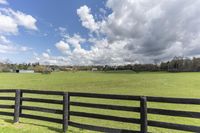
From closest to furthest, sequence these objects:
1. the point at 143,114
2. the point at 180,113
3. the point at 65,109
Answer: the point at 180,113, the point at 143,114, the point at 65,109

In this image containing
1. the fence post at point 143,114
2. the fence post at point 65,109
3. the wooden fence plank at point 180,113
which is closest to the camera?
the wooden fence plank at point 180,113

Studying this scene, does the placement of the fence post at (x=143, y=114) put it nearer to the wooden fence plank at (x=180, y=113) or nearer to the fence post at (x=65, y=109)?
the wooden fence plank at (x=180, y=113)

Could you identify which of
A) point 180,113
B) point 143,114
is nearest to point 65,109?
point 143,114

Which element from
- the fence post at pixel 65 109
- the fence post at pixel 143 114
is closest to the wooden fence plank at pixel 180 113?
the fence post at pixel 143 114

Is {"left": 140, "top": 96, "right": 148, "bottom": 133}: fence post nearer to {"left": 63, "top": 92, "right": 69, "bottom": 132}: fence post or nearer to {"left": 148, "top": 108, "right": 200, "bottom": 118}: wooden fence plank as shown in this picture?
{"left": 148, "top": 108, "right": 200, "bottom": 118}: wooden fence plank

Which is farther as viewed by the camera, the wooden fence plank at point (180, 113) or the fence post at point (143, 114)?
the fence post at point (143, 114)

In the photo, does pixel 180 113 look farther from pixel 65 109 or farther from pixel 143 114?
pixel 65 109

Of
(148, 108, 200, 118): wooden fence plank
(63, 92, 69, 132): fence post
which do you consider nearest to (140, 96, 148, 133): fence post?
(148, 108, 200, 118): wooden fence plank

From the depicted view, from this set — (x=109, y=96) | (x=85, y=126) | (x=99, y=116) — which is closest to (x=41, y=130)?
(x=85, y=126)

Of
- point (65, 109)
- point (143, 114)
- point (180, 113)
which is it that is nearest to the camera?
point (180, 113)

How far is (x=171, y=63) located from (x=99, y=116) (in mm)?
158443

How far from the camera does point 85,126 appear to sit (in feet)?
25.0

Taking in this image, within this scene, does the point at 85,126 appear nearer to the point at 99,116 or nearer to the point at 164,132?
the point at 99,116

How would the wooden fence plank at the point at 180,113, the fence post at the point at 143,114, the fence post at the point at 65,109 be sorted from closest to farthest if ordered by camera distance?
1. the wooden fence plank at the point at 180,113
2. the fence post at the point at 143,114
3. the fence post at the point at 65,109
